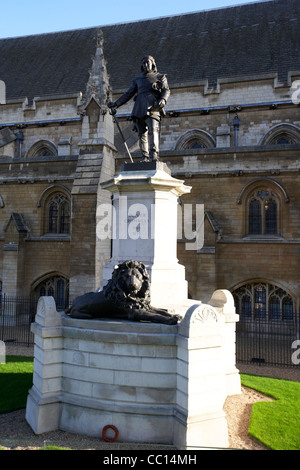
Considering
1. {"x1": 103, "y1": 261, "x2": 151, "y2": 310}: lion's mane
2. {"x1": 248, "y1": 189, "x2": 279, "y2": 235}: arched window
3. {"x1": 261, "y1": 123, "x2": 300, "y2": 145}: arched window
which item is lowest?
{"x1": 103, "y1": 261, "x2": 151, "y2": 310}: lion's mane

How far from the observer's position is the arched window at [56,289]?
1761cm

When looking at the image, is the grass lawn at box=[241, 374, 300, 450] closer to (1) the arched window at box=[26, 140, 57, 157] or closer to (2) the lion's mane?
(2) the lion's mane

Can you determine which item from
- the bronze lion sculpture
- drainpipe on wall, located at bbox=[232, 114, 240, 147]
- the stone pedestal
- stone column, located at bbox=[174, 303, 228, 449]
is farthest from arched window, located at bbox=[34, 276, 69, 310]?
stone column, located at bbox=[174, 303, 228, 449]

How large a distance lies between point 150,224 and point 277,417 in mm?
3908

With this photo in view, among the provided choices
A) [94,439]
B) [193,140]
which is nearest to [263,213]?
[193,140]

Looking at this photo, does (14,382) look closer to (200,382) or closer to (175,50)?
(200,382)

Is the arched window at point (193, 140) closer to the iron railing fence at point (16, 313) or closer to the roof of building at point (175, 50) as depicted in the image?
the roof of building at point (175, 50)

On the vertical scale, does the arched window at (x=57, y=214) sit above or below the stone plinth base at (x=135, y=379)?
above

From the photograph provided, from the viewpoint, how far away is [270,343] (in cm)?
1398

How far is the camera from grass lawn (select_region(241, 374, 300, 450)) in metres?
5.47

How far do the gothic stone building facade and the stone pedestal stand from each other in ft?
24.2

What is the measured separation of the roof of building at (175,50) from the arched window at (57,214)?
9094 mm

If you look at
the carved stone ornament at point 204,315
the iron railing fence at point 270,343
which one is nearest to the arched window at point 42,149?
the iron railing fence at point 270,343

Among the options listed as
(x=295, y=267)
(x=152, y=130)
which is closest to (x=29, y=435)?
(x=152, y=130)
